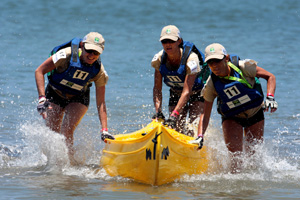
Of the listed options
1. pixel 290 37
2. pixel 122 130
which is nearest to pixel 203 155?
pixel 122 130

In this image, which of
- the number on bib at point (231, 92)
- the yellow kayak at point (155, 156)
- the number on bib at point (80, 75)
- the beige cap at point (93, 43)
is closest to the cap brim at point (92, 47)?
the beige cap at point (93, 43)

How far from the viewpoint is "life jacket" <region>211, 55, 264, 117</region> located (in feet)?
22.5

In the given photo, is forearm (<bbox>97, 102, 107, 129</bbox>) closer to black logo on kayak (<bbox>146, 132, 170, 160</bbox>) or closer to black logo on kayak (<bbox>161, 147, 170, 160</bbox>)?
black logo on kayak (<bbox>146, 132, 170, 160</bbox>)

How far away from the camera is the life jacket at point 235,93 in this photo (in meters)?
6.86

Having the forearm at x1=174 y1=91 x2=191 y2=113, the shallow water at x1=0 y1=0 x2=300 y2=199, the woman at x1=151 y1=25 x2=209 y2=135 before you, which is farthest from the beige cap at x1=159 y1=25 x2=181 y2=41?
the shallow water at x1=0 y1=0 x2=300 y2=199

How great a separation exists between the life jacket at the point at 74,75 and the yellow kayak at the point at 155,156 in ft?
2.92

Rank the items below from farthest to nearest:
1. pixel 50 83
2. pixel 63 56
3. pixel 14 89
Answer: pixel 14 89 → pixel 50 83 → pixel 63 56

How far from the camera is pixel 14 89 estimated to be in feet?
48.5

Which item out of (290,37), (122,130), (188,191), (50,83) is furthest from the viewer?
(290,37)

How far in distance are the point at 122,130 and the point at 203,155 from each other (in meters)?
3.95

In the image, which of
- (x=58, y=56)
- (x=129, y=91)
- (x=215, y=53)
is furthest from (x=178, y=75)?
(x=129, y=91)

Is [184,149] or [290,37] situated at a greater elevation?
[290,37]

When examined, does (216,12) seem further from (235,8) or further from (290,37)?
(290,37)

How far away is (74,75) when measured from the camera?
7.59 metres
